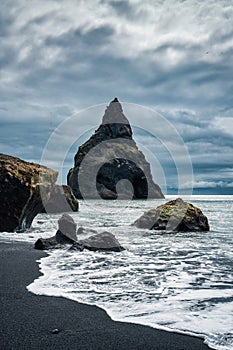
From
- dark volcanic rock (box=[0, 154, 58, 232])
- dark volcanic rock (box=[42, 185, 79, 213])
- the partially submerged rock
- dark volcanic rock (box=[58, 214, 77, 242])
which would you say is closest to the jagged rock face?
dark volcanic rock (box=[42, 185, 79, 213])

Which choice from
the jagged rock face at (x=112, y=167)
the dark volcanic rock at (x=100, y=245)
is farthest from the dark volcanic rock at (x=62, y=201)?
the jagged rock face at (x=112, y=167)

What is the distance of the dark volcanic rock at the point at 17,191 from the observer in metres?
13.9

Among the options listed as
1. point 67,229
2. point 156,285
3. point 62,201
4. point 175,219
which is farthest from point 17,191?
point 62,201

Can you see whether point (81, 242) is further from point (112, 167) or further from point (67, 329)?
point (112, 167)

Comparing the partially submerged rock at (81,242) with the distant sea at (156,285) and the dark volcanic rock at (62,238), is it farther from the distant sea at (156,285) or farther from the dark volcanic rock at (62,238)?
the distant sea at (156,285)

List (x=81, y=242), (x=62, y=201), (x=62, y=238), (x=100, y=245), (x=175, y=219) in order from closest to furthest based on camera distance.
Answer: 1. (x=100, y=245)
2. (x=81, y=242)
3. (x=62, y=238)
4. (x=175, y=219)
5. (x=62, y=201)

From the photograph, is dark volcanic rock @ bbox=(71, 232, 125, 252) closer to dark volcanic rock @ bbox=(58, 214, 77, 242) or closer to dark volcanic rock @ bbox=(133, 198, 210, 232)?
dark volcanic rock @ bbox=(58, 214, 77, 242)

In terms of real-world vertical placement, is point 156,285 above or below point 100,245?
below

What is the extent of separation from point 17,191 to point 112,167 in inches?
4094

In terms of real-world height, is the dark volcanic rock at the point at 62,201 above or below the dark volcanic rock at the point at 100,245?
above

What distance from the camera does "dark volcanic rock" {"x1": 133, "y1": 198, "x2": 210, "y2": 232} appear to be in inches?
671

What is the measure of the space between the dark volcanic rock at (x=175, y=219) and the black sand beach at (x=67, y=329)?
A: 1214cm

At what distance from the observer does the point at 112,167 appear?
387 ft

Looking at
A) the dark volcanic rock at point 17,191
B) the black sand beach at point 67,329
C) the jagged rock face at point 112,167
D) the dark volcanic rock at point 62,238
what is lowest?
the black sand beach at point 67,329
